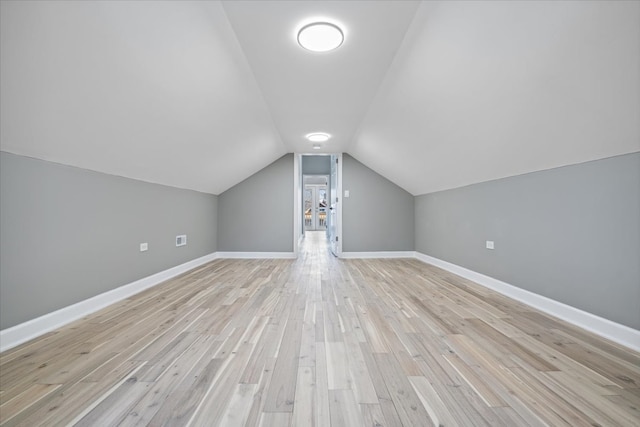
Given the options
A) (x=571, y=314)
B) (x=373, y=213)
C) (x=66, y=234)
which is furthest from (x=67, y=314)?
(x=373, y=213)

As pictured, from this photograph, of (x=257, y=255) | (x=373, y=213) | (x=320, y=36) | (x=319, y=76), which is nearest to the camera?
(x=320, y=36)

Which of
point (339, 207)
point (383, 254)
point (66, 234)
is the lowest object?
point (383, 254)

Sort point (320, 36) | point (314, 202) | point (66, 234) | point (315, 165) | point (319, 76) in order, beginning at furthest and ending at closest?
point (314, 202) → point (315, 165) → point (319, 76) → point (66, 234) → point (320, 36)

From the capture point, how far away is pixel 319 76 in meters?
2.29

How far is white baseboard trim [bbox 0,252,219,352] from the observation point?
1.51 metres

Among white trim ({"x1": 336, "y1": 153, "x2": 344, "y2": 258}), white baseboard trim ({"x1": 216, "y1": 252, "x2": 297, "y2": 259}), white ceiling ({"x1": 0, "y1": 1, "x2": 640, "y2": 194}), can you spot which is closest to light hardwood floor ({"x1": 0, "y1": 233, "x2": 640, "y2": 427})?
white ceiling ({"x1": 0, "y1": 1, "x2": 640, "y2": 194})

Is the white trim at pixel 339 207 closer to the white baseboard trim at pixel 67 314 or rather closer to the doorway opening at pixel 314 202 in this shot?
the white baseboard trim at pixel 67 314

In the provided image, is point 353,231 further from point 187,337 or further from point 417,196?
point 187,337

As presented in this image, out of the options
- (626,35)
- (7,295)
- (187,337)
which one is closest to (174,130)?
(7,295)

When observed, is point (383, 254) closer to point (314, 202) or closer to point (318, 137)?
point (318, 137)

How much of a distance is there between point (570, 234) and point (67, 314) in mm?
3798

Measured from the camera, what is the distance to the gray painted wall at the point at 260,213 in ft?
16.0

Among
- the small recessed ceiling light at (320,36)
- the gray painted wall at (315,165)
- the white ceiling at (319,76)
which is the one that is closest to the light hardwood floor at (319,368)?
the white ceiling at (319,76)

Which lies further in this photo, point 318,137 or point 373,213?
point 373,213
